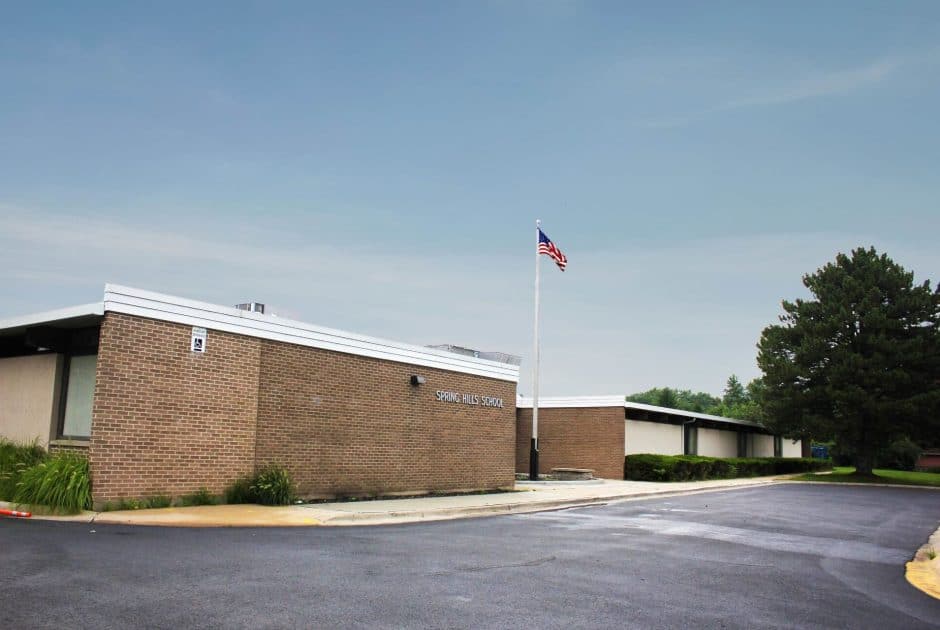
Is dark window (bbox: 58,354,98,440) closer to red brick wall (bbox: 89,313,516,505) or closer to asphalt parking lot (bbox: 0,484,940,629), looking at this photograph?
red brick wall (bbox: 89,313,516,505)

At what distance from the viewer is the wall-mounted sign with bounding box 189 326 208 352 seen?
1628cm

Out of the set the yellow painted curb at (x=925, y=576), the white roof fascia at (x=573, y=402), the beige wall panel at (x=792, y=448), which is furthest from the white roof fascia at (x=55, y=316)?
the beige wall panel at (x=792, y=448)

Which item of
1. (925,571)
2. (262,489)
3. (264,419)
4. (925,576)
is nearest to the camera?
(925,576)

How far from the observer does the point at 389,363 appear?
21.1 meters

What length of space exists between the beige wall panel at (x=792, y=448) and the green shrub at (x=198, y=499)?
5372 centimetres

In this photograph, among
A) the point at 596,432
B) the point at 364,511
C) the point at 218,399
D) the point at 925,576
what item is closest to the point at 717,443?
the point at 596,432

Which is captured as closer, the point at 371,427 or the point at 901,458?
the point at 371,427

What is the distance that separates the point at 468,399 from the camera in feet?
79.2

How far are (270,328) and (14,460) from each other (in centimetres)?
571

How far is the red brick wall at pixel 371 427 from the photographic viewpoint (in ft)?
59.4

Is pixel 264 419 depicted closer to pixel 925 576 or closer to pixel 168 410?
pixel 168 410

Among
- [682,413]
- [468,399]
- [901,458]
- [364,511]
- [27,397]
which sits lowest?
[364,511]

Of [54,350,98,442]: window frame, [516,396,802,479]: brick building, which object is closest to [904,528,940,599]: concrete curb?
[54,350,98,442]: window frame

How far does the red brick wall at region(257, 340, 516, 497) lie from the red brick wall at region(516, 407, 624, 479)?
1277cm
